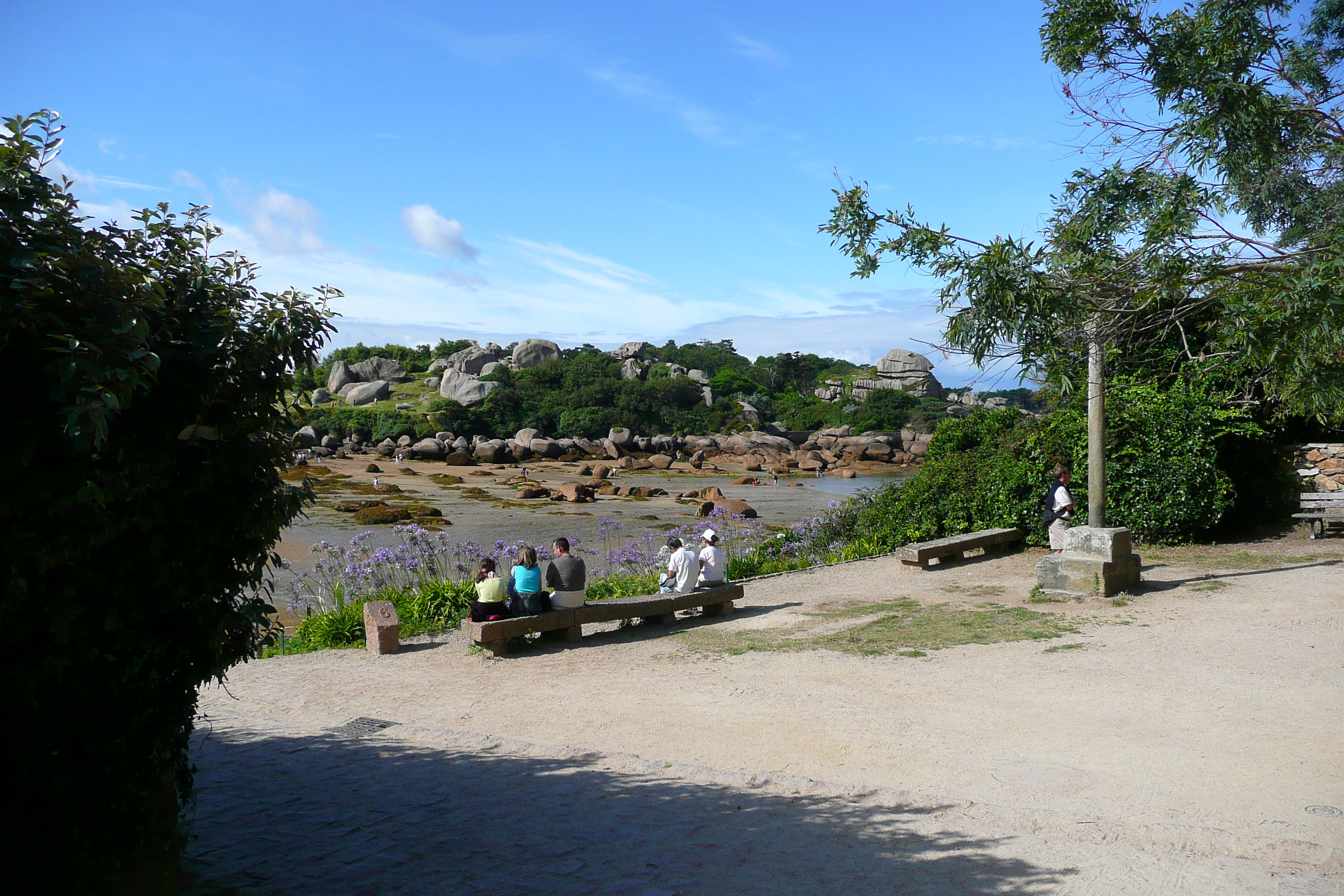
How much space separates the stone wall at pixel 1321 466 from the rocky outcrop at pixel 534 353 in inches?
2427

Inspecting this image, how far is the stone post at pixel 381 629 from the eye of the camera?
31.5 ft

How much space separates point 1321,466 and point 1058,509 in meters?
5.28

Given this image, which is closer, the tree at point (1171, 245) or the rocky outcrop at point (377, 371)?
the tree at point (1171, 245)

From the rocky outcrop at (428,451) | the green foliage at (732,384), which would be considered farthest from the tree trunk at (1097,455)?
the green foliage at (732,384)

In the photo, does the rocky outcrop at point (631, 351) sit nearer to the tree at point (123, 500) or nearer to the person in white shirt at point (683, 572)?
the person in white shirt at point (683, 572)

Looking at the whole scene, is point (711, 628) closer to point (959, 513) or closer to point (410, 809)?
point (410, 809)

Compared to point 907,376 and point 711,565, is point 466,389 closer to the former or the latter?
point 907,376

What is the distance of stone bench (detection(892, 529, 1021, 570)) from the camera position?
503 inches

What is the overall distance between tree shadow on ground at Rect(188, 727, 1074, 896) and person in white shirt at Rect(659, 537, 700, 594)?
4.82 meters

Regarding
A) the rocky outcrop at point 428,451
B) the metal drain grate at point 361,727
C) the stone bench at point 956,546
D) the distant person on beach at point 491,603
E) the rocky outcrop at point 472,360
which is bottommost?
the metal drain grate at point 361,727

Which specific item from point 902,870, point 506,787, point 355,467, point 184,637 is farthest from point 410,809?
point 355,467

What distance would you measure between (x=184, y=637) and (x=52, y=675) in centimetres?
42

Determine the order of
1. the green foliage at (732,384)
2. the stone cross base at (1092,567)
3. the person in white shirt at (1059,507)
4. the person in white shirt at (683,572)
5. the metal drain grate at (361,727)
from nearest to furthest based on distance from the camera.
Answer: the metal drain grate at (361,727) → the stone cross base at (1092,567) → the person in white shirt at (683,572) → the person in white shirt at (1059,507) → the green foliage at (732,384)

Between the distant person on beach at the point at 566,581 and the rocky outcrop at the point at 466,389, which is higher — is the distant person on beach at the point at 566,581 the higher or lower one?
the lower one
